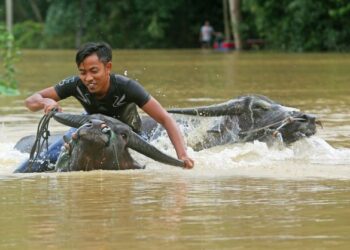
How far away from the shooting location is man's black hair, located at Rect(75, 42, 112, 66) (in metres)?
8.70

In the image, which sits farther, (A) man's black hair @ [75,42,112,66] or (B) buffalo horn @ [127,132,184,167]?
(A) man's black hair @ [75,42,112,66]

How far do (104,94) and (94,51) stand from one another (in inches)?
16.9

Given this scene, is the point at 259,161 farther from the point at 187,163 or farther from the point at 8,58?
the point at 8,58

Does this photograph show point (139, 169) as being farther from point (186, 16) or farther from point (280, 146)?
point (186, 16)

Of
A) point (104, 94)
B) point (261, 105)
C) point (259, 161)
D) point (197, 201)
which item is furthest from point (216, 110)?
point (197, 201)

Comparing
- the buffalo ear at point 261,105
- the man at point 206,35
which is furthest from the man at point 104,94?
the man at point 206,35

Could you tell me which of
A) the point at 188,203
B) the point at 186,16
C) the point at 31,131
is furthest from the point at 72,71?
the point at 186,16

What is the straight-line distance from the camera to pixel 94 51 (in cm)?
873

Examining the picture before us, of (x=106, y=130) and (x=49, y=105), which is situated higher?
(x=49, y=105)

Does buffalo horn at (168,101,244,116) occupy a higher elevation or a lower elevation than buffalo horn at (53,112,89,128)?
lower

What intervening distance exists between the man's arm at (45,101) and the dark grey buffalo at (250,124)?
1.47 m

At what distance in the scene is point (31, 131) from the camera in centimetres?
1254

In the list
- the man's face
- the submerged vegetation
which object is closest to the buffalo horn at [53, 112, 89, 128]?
the man's face

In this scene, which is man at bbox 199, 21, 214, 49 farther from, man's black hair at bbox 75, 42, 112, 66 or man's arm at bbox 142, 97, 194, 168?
man's black hair at bbox 75, 42, 112, 66
